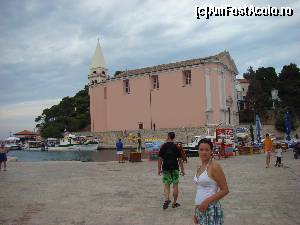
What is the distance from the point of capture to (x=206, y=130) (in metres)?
47.5

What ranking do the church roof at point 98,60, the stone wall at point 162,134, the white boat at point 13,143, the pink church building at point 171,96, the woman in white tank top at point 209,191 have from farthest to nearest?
1. the white boat at point 13,143
2. the church roof at point 98,60
3. the pink church building at point 171,96
4. the stone wall at point 162,134
5. the woman in white tank top at point 209,191

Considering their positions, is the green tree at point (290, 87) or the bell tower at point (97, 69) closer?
the green tree at point (290, 87)

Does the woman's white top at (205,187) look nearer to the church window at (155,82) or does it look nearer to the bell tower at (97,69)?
the church window at (155,82)

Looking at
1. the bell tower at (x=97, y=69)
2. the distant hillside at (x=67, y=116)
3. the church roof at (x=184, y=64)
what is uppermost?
the bell tower at (x=97, y=69)

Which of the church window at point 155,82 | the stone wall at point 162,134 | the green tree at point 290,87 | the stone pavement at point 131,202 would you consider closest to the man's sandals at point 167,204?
the stone pavement at point 131,202

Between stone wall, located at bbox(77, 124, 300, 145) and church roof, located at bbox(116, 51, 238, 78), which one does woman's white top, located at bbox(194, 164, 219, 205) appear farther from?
church roof, located at bbox(116, 51, 238, 78)

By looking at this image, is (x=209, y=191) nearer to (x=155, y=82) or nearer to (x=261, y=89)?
(x=155, y=82)

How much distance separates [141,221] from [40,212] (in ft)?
7.75

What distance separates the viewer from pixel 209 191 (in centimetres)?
387

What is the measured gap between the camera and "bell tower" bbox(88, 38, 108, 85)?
70.1 m

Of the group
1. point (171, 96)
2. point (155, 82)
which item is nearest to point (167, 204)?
point (171, 96)

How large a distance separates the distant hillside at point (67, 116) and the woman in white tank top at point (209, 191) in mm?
70568

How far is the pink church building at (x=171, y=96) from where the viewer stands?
51.6 meters

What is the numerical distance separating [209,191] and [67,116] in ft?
246
